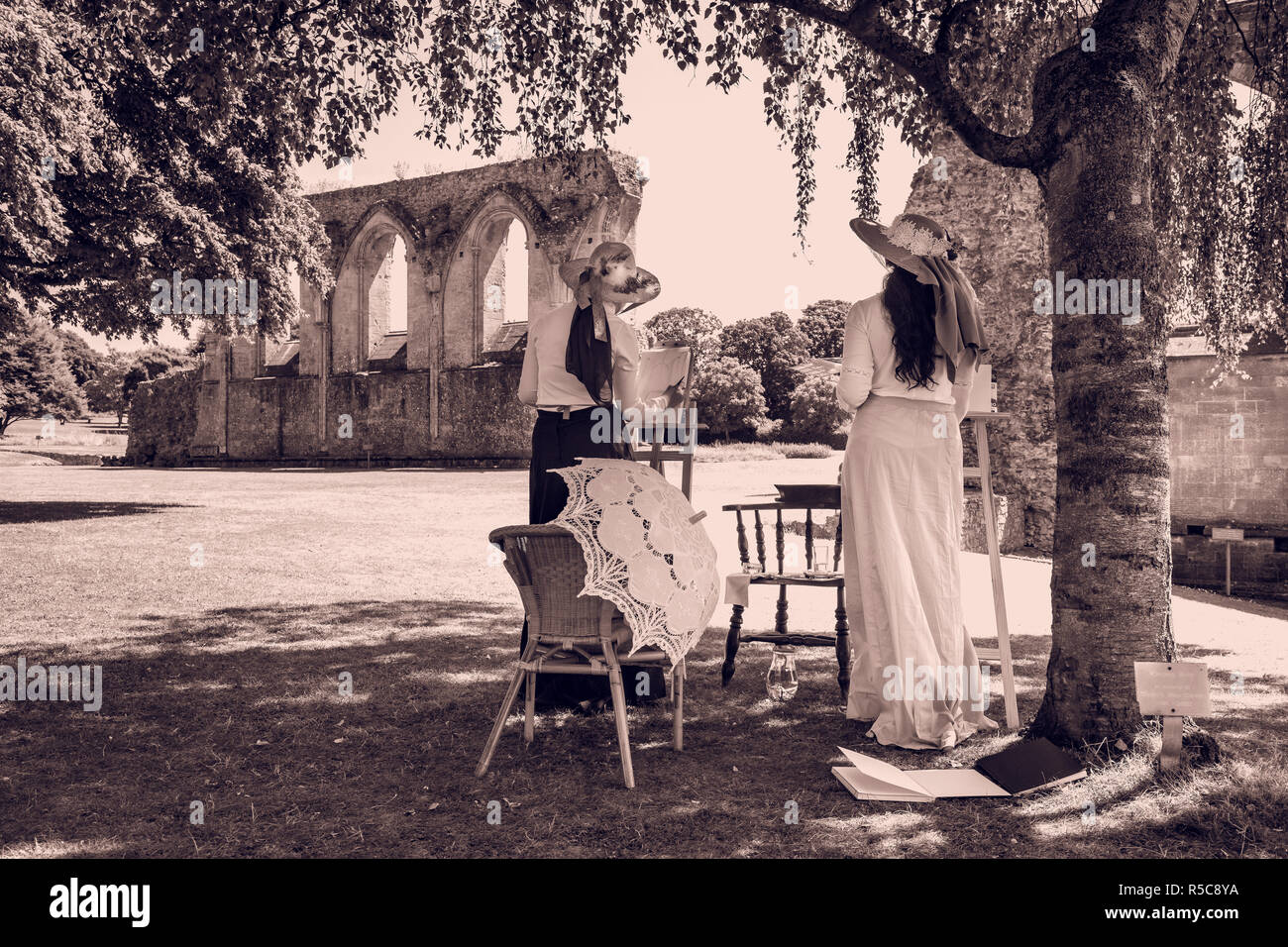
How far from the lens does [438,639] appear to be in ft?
23.0

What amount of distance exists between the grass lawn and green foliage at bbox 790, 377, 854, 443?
4822 cm

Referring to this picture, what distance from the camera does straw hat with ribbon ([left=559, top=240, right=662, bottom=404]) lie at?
182 inches

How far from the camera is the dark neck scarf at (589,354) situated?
4609mm

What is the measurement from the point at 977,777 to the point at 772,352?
6359 cm

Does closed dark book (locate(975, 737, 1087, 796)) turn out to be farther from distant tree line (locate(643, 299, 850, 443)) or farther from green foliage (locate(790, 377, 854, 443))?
green foliage (locate(790, 377, 854, 443))

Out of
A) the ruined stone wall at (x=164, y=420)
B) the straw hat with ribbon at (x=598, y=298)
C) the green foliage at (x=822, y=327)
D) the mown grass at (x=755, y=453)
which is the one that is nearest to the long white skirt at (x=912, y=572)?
the straw hat with ribbon at (x=598, y=298)

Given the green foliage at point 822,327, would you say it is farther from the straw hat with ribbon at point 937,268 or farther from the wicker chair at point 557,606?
the wicker chair at point 557,606

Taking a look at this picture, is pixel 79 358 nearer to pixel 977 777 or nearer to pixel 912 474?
pixel 912 474

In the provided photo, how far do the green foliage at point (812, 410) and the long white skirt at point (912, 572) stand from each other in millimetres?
52801

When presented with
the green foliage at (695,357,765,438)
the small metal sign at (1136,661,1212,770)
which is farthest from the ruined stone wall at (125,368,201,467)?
the small metal sign at (1136,661,1212,770)

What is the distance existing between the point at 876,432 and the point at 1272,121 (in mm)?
3384

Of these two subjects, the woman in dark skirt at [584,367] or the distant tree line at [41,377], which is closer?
the woman in dark skirt at [584,367]

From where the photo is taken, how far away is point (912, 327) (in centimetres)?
447
